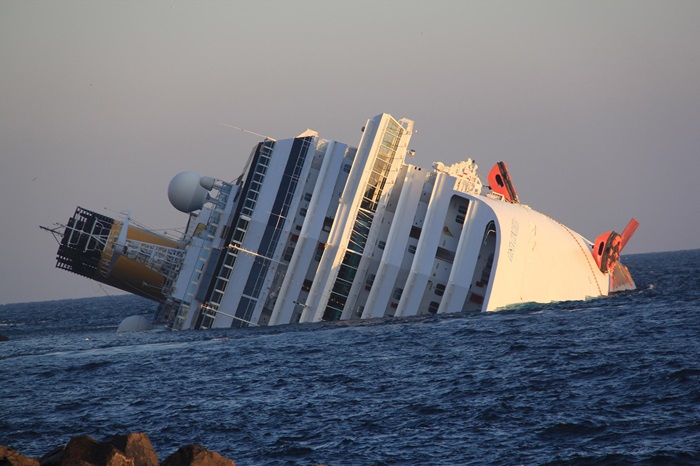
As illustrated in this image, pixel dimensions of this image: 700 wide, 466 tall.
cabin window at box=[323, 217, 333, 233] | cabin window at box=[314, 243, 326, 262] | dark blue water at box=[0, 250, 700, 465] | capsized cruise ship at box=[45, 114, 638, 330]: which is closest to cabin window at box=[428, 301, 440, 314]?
capsized cruise ship at box=[45, 114, 638, 330]

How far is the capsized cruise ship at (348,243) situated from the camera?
4506 cm

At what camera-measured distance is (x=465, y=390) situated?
29.5 meters

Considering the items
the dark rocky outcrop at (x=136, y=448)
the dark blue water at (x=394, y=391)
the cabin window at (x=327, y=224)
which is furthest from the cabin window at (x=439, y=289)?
the dark rocky outcrop at (x=136, y=448)

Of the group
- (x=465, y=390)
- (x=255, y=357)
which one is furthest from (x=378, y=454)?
(x=255, y=357)

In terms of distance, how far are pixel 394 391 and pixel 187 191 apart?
1068 inches

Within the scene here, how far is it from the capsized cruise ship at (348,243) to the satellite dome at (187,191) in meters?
3.91

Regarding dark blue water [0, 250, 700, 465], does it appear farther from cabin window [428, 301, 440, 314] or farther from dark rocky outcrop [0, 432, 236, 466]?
dark rocky outcrop [0, 432, 236, 466]

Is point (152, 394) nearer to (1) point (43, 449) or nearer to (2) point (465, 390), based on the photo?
(1) point (43, 449)

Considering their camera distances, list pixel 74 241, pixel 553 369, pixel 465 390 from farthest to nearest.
A: pixel 74 241, pixel 553 369, pixel 465 390

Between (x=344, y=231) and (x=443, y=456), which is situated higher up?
(x=344, y=231)

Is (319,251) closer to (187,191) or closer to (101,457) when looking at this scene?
(187,191)

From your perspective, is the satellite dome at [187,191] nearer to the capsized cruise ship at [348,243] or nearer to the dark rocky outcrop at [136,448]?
the capsized cruise ship at [348,243]

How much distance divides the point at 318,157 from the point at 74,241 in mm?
15556

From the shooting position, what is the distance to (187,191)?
2096 inches
